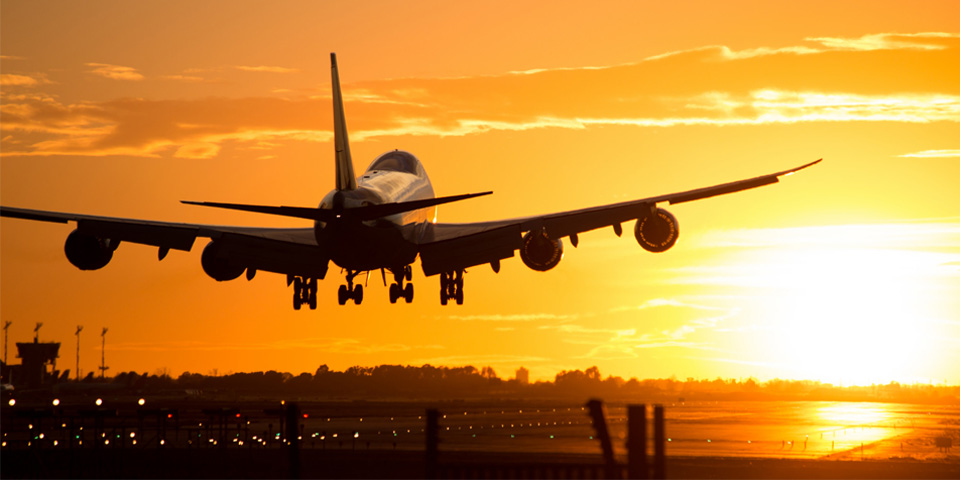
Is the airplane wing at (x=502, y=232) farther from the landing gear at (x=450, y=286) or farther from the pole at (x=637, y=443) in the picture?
the pole at (x=637, y=443)

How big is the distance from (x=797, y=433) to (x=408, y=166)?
109 m

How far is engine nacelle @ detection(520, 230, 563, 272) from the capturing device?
5503 cm

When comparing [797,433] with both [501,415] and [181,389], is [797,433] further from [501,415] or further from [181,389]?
[181,389]

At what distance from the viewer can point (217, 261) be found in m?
56.2

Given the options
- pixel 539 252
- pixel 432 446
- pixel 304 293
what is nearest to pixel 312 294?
pixel 304 293

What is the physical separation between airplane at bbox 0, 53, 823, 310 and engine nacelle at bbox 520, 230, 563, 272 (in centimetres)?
5

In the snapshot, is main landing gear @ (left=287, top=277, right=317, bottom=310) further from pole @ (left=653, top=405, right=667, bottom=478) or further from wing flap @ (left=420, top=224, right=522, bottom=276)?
pole @ (left=653, top=405, right=667, bottom=478)

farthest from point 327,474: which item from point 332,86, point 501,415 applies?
point 501,415

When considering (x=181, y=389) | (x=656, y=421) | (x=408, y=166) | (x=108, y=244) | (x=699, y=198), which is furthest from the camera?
(x=181, y=389)

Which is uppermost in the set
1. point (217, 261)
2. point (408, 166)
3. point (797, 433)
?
point (408, 166)

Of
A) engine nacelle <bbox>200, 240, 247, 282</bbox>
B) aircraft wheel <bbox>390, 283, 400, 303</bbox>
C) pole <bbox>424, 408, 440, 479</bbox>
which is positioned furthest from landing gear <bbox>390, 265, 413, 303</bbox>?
pole <bbox>424, 408, 440, 479</bbox>

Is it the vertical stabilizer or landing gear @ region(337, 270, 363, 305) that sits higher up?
the vertical stabilizer

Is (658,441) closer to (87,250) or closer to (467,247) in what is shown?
(467,247)

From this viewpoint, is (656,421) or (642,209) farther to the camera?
(642,209)
